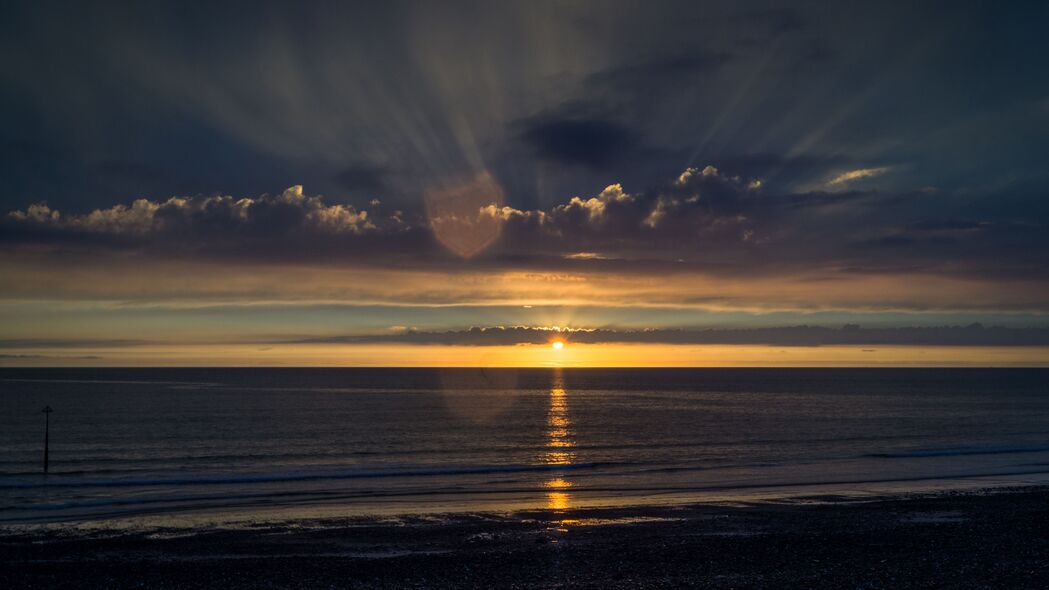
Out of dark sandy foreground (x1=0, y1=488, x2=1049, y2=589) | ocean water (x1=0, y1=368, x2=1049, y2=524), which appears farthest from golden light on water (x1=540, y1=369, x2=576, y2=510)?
dark sandy foreground (x1=0, y1=488, x2=1049, y2=589)

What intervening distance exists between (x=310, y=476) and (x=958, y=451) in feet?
160

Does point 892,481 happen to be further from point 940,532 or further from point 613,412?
point 613,412

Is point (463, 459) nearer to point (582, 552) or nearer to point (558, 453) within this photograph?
point (558, 453)

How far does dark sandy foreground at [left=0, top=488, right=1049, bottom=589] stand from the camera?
66.9 ft

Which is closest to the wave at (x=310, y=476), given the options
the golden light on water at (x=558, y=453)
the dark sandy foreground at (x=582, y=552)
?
the golden light on water at (x=558, y=453)

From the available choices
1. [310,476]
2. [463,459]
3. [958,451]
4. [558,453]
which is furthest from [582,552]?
[958,451]

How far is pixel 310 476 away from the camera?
44.8m

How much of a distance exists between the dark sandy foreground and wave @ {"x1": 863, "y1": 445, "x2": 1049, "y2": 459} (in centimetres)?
2503

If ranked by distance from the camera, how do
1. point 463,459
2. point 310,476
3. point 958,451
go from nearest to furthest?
1. point 310,476
2. point 463,459
3. point 958,451

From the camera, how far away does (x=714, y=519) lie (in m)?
30.2

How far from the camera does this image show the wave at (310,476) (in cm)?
4191

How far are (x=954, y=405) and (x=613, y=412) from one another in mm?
58187

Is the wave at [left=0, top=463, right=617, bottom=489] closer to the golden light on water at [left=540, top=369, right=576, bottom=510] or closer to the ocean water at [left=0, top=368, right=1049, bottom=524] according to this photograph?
the ocean water at [left=0, top=368, right=1049, bottom=524]

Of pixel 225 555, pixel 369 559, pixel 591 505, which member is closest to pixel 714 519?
pixel 591 505
